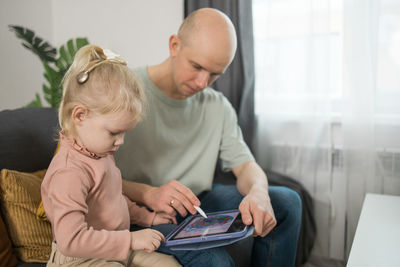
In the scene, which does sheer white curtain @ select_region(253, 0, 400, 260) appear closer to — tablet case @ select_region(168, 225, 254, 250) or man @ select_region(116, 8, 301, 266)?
man @ select_region(116, 8, 301, 266)

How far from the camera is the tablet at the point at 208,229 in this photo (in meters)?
0.93

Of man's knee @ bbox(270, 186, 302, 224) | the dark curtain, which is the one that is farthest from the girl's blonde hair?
the dark curtain

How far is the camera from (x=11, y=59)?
Answer: 7.97 feet

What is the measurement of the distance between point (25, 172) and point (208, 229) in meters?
0.73

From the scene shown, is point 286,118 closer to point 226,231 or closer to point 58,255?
point 226,231

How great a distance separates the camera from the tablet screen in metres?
0.99

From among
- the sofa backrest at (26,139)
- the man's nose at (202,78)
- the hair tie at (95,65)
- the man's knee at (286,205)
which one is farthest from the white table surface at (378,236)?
the sofa backrest at (26,139)

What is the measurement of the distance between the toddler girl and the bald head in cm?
39

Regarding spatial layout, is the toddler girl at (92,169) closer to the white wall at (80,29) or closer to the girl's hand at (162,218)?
the girl's hand at (162,218)

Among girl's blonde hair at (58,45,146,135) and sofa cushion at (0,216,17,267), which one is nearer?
girl's blonde hair at (58,45,146,135)

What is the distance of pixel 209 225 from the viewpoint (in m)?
1.07

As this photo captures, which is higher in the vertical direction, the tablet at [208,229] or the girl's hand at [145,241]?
the girl's hand at [145,241]

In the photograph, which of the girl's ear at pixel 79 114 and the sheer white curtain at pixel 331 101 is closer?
the girl's ear at pixel 79 114

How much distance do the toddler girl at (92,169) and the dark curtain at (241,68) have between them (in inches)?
48.5
